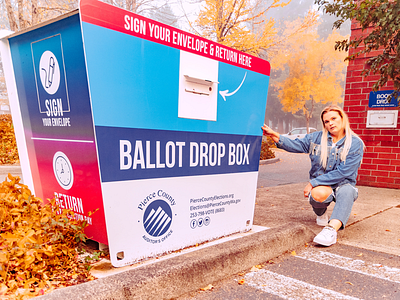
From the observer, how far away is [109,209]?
2211 mm

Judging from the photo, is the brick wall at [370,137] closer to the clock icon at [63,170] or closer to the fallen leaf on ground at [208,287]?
the fallen leaf on ground at [208,287]

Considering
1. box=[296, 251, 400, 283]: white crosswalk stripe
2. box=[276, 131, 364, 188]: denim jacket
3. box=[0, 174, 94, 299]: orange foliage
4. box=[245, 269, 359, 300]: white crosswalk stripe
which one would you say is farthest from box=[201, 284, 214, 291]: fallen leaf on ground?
box=[276, 131, 364, 188]: denim jacket

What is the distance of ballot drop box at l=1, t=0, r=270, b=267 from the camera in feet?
7.18

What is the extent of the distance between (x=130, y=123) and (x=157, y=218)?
763 millimetres

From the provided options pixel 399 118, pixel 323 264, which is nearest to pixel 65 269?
pixel 323 264

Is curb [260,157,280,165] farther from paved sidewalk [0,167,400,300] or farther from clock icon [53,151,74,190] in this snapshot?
clock icon [53,151,74,190]

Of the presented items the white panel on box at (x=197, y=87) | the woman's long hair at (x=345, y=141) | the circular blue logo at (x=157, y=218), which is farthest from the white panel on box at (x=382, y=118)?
the circular blue logo at (x=157, y=218)

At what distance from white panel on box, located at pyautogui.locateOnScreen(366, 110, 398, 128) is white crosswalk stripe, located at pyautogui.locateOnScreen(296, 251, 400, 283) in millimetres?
4393

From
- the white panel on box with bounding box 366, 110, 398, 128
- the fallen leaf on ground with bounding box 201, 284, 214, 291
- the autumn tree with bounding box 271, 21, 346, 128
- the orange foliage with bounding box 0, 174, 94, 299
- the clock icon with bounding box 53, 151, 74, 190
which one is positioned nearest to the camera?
the orange foliage with bounding box 0, 174, 94, 299

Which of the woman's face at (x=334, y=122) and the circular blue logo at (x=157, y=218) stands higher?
the woman's face at (x=334, y=122)

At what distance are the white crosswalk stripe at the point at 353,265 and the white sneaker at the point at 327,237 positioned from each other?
122 millimetres

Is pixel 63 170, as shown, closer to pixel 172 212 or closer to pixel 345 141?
pixel 172 212

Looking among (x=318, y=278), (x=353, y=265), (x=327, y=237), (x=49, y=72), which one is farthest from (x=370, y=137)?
(x=49, y=72)

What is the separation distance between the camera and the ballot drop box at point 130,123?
86.2 inches
